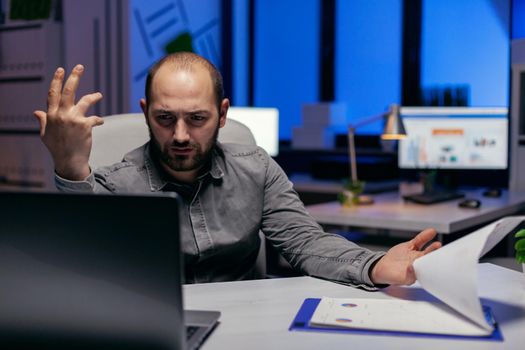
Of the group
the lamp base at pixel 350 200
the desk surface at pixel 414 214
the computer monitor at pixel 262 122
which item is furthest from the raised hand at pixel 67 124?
the computer monitor at pixel 262 122

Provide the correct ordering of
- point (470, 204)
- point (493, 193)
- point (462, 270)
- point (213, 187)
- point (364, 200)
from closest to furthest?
point (462, 270) → point (213, 187) → point (470, 204) → point (364, 200) → point (493, 193)

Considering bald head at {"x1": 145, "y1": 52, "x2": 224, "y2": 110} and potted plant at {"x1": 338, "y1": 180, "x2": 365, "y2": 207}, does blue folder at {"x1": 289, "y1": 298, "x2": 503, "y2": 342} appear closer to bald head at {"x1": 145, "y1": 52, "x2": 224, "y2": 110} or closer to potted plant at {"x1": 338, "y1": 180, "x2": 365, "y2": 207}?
bald head at {"x1": 145, "y1": 52, "x2": 224, "y2": 110}

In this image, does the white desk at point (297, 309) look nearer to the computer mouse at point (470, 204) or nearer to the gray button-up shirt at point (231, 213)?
the gray button-up shirt at point (231, 213)

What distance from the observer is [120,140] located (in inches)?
71.4

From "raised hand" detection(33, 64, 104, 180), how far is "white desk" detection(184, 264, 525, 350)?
13.4 inches

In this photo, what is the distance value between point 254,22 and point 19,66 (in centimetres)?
176

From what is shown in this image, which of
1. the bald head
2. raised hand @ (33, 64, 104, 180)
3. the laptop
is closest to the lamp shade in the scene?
the bald head

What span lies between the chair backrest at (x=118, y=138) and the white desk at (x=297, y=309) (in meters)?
0.61

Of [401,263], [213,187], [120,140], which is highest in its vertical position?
[120,140]

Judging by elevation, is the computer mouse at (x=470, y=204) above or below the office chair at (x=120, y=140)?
below

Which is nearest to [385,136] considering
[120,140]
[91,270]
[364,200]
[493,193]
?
[364,200]

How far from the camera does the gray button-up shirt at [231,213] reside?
5.07 feet

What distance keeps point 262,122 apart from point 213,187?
2484 mm

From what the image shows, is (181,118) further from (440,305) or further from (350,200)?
(350,200)
